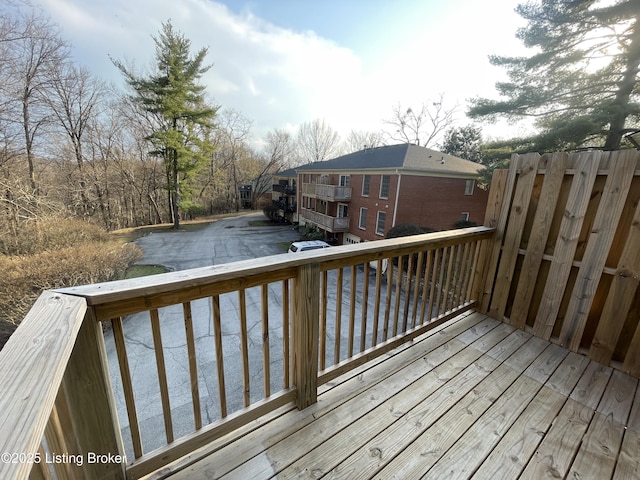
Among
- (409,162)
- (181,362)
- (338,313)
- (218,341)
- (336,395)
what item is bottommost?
(181,362)

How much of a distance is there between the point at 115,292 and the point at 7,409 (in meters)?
0.53

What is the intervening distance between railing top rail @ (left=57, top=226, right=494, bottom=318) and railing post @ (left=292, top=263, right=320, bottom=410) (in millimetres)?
83

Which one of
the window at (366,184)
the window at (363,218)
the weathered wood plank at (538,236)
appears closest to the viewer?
the weathered wood plank at (538,236)

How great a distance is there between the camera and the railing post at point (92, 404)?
0.91 m

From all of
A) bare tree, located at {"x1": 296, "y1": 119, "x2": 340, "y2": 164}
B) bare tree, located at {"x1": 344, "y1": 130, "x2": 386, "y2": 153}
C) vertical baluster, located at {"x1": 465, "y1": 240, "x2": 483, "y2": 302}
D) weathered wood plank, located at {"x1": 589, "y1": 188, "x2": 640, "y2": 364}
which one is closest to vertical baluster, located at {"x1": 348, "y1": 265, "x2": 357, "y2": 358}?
vertical baluster, located at {"x1": 465, "y1": 240, "x2": 483, "y2": 302}

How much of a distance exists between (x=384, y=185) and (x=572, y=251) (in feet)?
36.9

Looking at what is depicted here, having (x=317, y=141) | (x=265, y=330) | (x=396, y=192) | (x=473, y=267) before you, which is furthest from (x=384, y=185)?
(x=317, y=141)

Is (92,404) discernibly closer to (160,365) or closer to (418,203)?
(160,365)

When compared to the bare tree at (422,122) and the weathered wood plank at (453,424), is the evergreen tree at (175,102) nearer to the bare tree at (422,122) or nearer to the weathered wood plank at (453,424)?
the bare tree at (422,122)

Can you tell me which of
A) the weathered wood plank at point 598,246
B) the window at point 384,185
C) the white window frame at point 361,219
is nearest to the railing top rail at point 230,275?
the weathered wood plank at point 598,246

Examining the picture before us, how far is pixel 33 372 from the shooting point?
0.58 m

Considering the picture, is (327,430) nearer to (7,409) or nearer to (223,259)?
(7,409)

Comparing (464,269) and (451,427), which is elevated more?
(464,269)

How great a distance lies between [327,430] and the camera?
5.01ft
